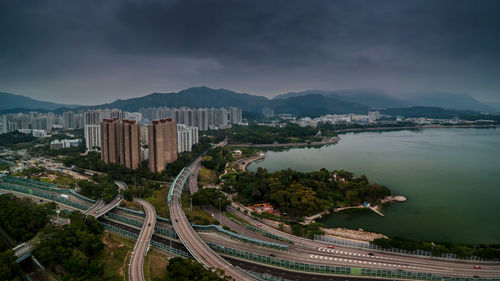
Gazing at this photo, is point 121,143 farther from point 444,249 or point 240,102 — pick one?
point 240,102

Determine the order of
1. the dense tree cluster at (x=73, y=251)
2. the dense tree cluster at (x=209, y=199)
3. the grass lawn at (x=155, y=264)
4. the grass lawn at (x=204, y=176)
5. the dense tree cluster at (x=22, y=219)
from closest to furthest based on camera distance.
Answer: the dense tree cluster at (x=73, y=251)
the grass lawn at (x=155, y=264)
the dense tree cluster at (x=22, y=219)
the dense tree cluster at (x=209, y=199)
the grass lawn at (x=204, y=176)

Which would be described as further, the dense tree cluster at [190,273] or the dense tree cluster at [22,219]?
the dense tree cluster at [22,219]

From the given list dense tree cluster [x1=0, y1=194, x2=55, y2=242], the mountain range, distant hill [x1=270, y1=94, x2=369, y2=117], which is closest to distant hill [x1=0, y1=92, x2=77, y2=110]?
the mountain range

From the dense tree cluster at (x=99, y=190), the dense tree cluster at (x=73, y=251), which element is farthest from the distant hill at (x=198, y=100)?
the dense tree cluster at (x=73, y=251)

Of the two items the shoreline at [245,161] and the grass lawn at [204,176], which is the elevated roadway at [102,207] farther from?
the shoreline at [245,161]

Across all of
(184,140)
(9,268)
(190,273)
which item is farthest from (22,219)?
(184,140)

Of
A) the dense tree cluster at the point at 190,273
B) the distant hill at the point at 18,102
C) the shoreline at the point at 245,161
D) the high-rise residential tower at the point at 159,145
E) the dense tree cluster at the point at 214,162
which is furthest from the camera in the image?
the distant hill at the point at 18,102

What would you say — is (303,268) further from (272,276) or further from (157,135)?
(157,135)
